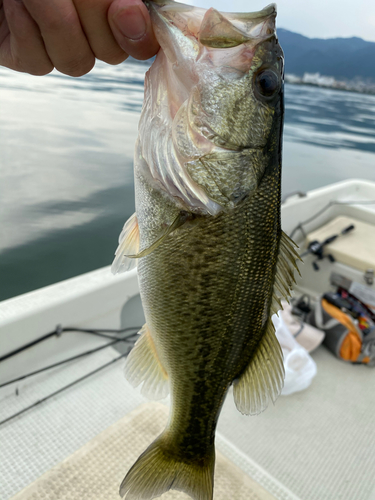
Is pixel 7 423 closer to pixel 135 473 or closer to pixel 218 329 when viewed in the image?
pixel 135 473

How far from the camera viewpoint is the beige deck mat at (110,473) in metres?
1.20

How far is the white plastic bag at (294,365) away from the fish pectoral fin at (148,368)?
133cm

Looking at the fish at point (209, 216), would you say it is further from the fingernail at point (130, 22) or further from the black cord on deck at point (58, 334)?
the black cord on deck at point (58, 334)

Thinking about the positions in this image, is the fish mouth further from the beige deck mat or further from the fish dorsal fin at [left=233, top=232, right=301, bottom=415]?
the beige deck mat

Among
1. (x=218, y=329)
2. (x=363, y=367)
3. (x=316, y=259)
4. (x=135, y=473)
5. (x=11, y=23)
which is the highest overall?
(x=11, y=23)

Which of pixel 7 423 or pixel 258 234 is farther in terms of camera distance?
pixel 7 423

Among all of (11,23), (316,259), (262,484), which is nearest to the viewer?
(11,23)

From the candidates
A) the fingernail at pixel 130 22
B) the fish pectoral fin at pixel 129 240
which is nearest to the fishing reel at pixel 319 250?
the fish pectoral fin at pixel 129 240

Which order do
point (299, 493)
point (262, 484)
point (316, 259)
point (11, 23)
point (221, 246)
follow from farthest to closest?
point (316, 259) → point (299, 493) → point (262, 484) → point (221, 246) → point (11, 23)

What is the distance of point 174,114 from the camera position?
0.81 m

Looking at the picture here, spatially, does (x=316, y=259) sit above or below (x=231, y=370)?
below

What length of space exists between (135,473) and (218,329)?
17.1 inches

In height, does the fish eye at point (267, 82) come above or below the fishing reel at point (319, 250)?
above

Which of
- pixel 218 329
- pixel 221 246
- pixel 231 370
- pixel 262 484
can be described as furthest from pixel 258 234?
pixel 262 484
